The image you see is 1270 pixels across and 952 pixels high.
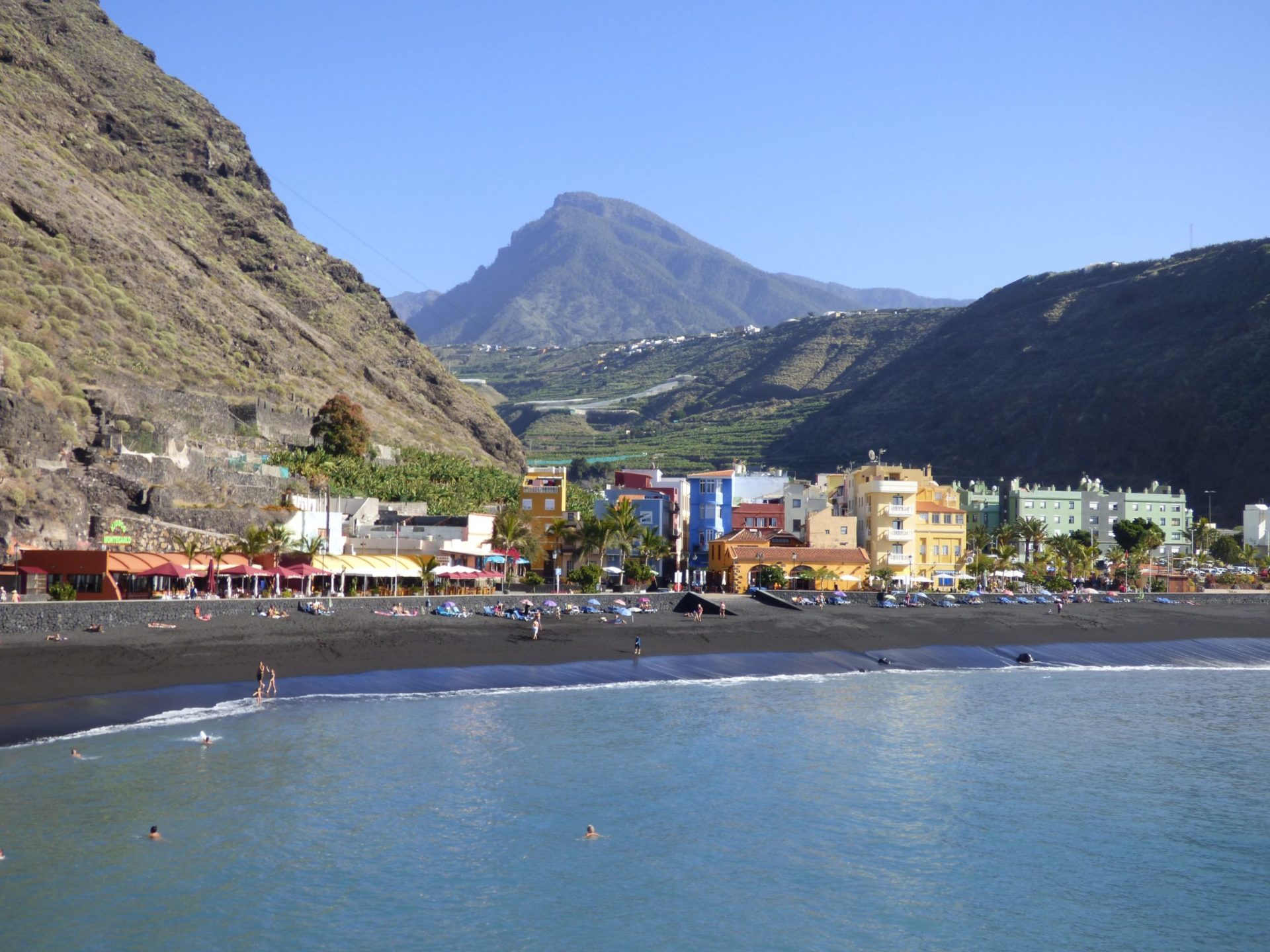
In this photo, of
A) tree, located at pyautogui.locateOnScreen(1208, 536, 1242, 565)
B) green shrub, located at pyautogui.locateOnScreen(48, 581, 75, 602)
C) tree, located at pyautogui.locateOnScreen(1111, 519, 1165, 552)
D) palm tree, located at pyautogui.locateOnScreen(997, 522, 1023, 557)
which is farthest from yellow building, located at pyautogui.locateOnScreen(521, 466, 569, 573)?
tree, located at pyautogui.locateOnScreen(1208, 536, 1242, 565)

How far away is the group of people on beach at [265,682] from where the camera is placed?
35.2 meters

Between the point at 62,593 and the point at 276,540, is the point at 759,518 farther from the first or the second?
the point at 62,593

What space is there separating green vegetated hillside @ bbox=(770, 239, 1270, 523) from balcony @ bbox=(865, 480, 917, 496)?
68.4 metres

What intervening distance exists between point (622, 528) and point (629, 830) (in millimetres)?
39690

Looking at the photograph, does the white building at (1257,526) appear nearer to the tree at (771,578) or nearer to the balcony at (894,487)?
the balcony at (894,487)

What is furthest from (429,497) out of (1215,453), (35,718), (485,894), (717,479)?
(1215,453)

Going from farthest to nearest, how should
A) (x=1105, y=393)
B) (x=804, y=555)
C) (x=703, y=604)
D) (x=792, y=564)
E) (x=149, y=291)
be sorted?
(x=1105, y=393)
(x=149, y=291)
(x=804, y=555)
(x=792, y=564)
(x=703, y=604)

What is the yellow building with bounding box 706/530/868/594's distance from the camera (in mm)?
66250

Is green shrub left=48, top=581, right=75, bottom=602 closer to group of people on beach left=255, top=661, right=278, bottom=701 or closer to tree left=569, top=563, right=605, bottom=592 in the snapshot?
group of people on beach left=255, top=661, right=278, bottom=701

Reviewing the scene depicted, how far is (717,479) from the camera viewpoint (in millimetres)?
78125

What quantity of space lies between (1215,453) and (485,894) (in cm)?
13021

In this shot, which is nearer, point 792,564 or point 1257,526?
point 792,564

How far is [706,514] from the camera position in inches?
3031

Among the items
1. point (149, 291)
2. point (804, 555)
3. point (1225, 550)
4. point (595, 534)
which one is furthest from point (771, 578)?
point (149, 291)
